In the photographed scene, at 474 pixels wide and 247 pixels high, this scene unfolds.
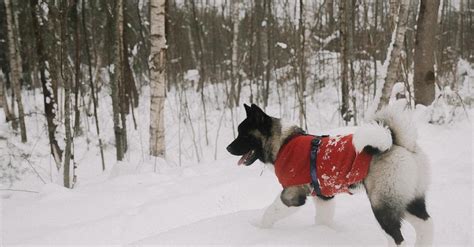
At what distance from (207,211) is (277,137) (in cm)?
116

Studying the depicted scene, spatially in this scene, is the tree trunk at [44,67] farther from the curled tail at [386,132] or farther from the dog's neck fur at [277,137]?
the curled tail at [386,132]

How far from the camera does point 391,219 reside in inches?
102

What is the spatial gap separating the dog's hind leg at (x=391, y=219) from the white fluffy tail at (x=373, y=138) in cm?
38

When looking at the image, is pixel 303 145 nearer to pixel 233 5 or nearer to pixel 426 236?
pixel 426 236

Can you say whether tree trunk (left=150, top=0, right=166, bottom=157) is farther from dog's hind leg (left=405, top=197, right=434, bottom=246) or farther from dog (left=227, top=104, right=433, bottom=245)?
dog's hind leg (left=405, top=197, right=434, bottom=246)

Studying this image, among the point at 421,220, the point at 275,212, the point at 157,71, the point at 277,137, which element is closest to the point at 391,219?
the point at 421,220

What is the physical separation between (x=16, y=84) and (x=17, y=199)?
5.80m

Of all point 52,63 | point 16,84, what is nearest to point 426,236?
point 52,63

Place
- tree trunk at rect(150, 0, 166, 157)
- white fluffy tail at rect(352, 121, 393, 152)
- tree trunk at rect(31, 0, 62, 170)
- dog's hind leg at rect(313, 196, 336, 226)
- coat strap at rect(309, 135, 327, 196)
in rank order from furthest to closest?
tree trunk at rect(150, 0, 166, 157), tree trunk at rect(31, 0, 62, 170), dog's hind leg at rect(313, 196, 336, 226), coat strap at rect(309, 135, 327, 196), white fluffy tail at rect(352, 121, 393, 152)

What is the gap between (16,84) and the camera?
977cm

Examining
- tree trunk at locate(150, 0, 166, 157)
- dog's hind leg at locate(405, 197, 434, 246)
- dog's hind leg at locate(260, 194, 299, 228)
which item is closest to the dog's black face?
dog's hind leg at locate(260, 194, 299, 228)

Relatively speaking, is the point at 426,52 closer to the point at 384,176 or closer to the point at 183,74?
the point at 384,176

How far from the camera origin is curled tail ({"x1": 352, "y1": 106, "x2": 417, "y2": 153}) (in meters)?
2.58

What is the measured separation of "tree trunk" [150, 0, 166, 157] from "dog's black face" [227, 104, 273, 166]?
2994mm
